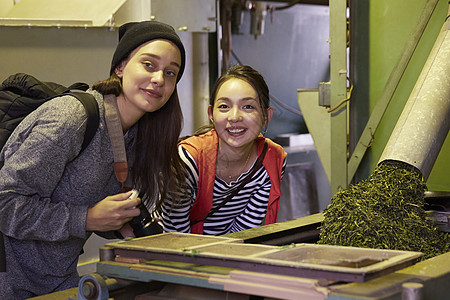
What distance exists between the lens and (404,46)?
3.14 metres

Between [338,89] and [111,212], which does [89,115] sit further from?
[338,89]

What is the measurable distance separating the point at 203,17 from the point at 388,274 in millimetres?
2868

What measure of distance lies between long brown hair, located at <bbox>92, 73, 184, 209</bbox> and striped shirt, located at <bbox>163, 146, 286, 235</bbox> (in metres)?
0.22

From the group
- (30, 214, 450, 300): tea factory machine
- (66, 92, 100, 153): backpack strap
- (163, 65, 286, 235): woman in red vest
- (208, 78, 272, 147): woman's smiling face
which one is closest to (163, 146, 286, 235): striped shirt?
(163, 65, 286, 235): woman in red vest

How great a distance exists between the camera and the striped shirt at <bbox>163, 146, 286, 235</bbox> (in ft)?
7.32

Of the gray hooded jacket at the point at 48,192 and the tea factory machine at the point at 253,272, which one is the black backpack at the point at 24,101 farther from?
the tea factory machine at the point at 253,272

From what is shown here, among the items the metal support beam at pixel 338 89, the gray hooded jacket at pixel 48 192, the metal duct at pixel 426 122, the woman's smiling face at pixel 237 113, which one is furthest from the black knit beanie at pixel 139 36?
the metal support beam at pixel 338 89

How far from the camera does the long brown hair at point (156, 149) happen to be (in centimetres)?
196

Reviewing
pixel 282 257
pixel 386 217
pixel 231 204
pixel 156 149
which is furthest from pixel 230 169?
pixel 282 257

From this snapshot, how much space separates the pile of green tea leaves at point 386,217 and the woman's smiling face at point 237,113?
0.48 meters

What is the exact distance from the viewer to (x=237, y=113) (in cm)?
224

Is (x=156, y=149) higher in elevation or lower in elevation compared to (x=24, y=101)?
lower

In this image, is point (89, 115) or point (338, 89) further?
point (338, 89)

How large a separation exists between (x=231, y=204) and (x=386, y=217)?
0.68 metres
